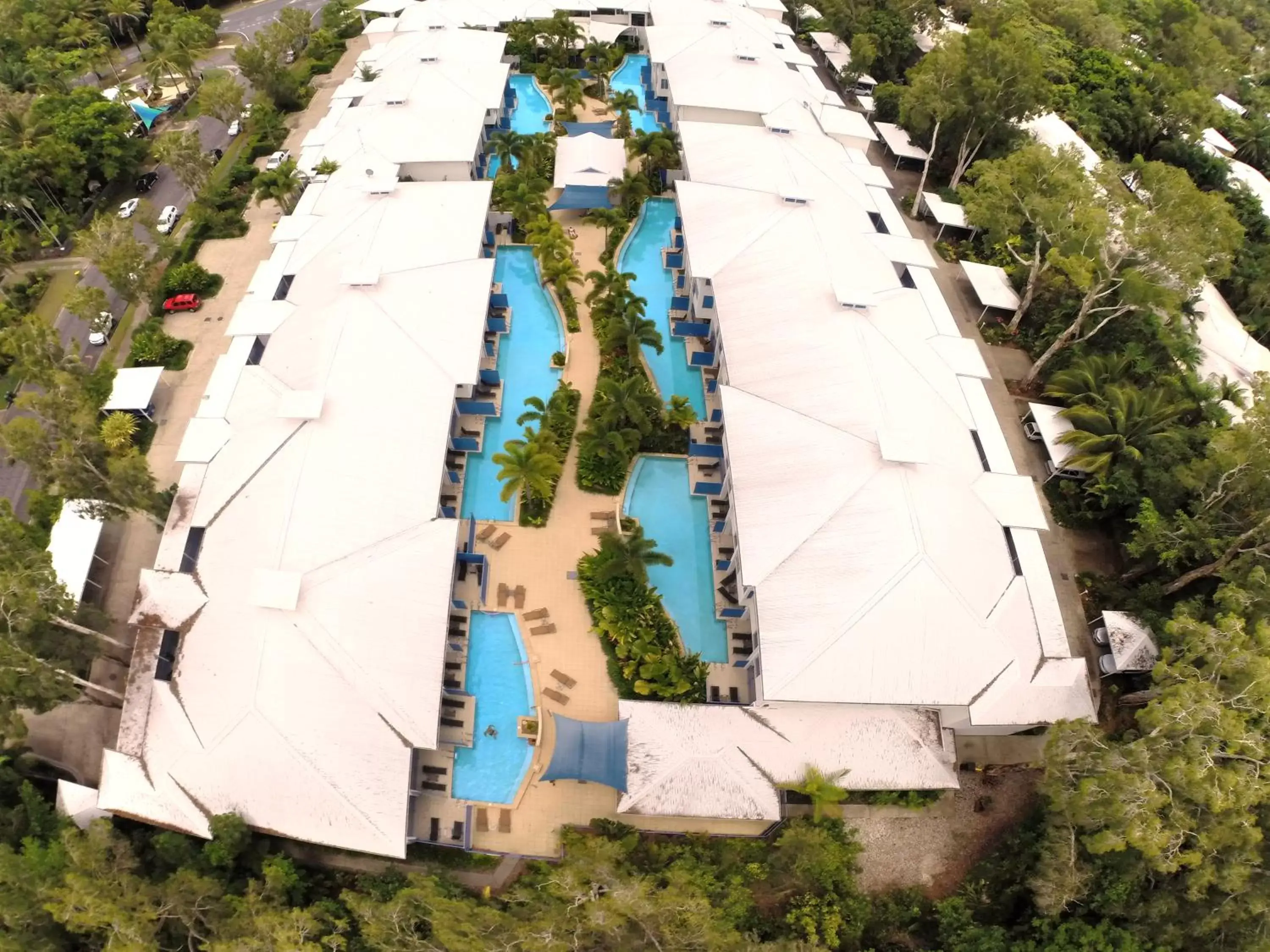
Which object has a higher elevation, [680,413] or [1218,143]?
[1218,143]

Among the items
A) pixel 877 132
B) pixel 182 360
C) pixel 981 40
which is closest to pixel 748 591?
pixel 182 360

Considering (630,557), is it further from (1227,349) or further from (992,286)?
(1227,349)

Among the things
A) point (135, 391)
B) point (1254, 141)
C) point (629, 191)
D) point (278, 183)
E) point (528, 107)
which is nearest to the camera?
point (135, 391)

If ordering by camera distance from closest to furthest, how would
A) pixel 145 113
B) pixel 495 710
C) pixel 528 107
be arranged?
1. pixel 495 710
2. pixel 145 113
3. pixel 528 107

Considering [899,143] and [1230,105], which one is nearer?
[899,143]

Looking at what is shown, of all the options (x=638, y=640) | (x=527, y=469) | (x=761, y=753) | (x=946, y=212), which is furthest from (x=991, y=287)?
(x=761, y=753)

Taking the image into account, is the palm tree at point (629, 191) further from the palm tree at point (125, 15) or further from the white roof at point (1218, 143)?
the white roof at point (1218, 143)

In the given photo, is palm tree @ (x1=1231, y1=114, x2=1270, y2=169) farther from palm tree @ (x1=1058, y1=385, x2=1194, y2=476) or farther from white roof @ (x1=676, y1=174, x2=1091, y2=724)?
white roof @ (x1=676, y1=174, x2=1091, y2=724)
